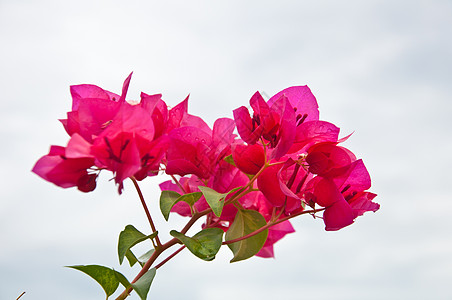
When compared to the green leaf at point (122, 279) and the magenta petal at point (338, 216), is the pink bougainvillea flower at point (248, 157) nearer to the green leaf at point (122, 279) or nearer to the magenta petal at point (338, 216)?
the magenta petal at point (338, 216)

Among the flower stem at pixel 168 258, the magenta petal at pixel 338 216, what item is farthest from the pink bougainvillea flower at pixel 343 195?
the flower stem at pixel 168 258

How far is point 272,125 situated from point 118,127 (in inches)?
9.5

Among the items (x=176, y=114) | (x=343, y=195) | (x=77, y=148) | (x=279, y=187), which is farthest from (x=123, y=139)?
(x=343, y=195)

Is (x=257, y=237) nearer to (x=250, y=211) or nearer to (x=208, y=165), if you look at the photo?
(x=250, y=211)

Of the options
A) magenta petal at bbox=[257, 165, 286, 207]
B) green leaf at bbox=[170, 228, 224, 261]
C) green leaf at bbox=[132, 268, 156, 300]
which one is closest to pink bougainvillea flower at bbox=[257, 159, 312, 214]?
magenta petal at bbox=[257, 165, 286, 207]

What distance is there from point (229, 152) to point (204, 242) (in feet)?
0.52

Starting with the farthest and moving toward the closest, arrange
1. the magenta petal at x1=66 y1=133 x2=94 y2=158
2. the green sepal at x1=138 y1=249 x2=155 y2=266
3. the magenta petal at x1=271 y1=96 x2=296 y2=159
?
the green sepal at x1=138 y1=249 x2=155 y2=266, the magenta petal at x1=271 y1=96 x2=296 y2=159, the magenta petal at x1=66 y1=133 x2=94 y2=158

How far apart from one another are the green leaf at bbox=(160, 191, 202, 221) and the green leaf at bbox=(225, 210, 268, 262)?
87 mm

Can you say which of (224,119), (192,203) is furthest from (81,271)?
(224,119)

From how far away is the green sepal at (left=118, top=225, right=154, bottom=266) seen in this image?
27.8 inches

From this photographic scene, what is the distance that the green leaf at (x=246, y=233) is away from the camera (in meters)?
0.77

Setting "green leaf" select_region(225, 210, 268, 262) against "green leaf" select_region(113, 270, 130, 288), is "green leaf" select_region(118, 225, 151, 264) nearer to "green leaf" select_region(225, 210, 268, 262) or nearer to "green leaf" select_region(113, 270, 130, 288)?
"green leaf" select_region(113, 270, 130, 288)

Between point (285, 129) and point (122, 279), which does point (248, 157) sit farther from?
point (122, 279)

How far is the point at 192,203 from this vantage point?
776mm
